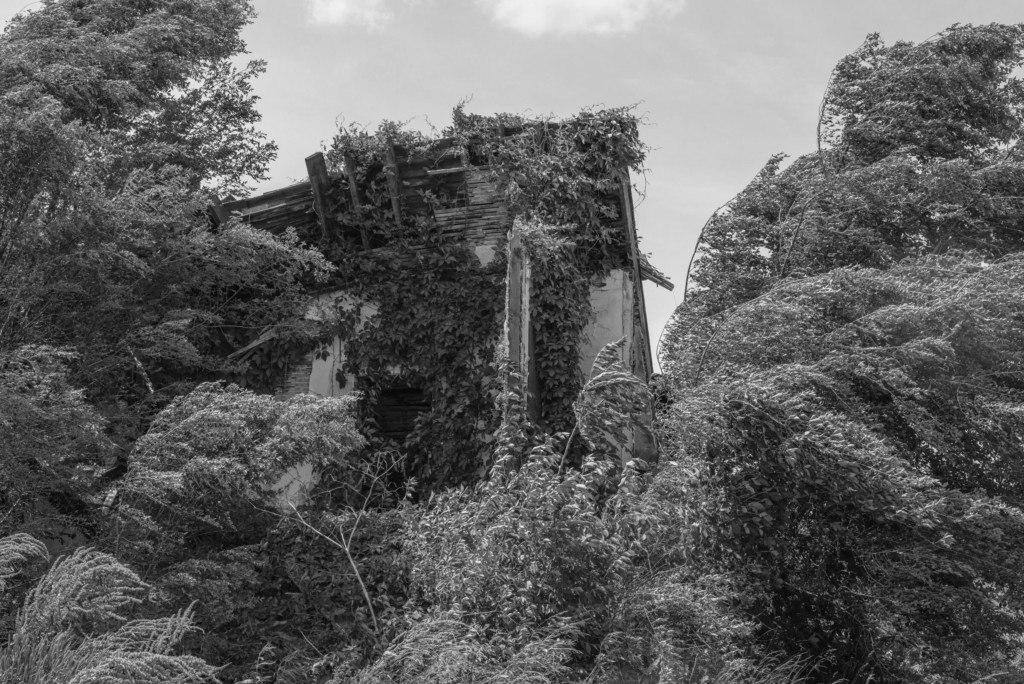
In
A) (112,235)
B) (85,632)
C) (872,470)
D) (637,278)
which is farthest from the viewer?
(637,278)

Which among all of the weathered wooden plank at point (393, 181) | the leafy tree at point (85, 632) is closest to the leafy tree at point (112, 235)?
the weathered wooden plank at point (393, 181)

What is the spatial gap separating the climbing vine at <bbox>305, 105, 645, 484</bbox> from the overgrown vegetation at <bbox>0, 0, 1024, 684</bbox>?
3 centimetres

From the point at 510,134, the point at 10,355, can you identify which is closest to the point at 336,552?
the point at 10,355

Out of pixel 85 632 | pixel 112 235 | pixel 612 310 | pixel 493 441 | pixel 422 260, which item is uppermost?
pixel 112 235

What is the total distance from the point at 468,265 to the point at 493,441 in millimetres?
2056

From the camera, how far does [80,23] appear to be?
1379cm

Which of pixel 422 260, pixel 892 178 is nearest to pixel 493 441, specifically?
pixel 422 260

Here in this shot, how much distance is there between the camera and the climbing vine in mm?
10836

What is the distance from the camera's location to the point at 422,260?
11609 millimetres

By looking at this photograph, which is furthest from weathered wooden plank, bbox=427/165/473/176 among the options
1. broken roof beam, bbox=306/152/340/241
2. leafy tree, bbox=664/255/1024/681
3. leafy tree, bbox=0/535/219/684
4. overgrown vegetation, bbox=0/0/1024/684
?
leafy tree, bbox=0/535/219/684

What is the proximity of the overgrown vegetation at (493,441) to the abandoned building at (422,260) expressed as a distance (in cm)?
6

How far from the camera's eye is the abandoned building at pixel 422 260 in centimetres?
1118

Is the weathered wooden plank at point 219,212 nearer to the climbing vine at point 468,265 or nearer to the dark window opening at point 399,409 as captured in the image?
the climbing vine at point 468,265

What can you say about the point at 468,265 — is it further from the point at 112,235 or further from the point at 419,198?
the point at 112,235
